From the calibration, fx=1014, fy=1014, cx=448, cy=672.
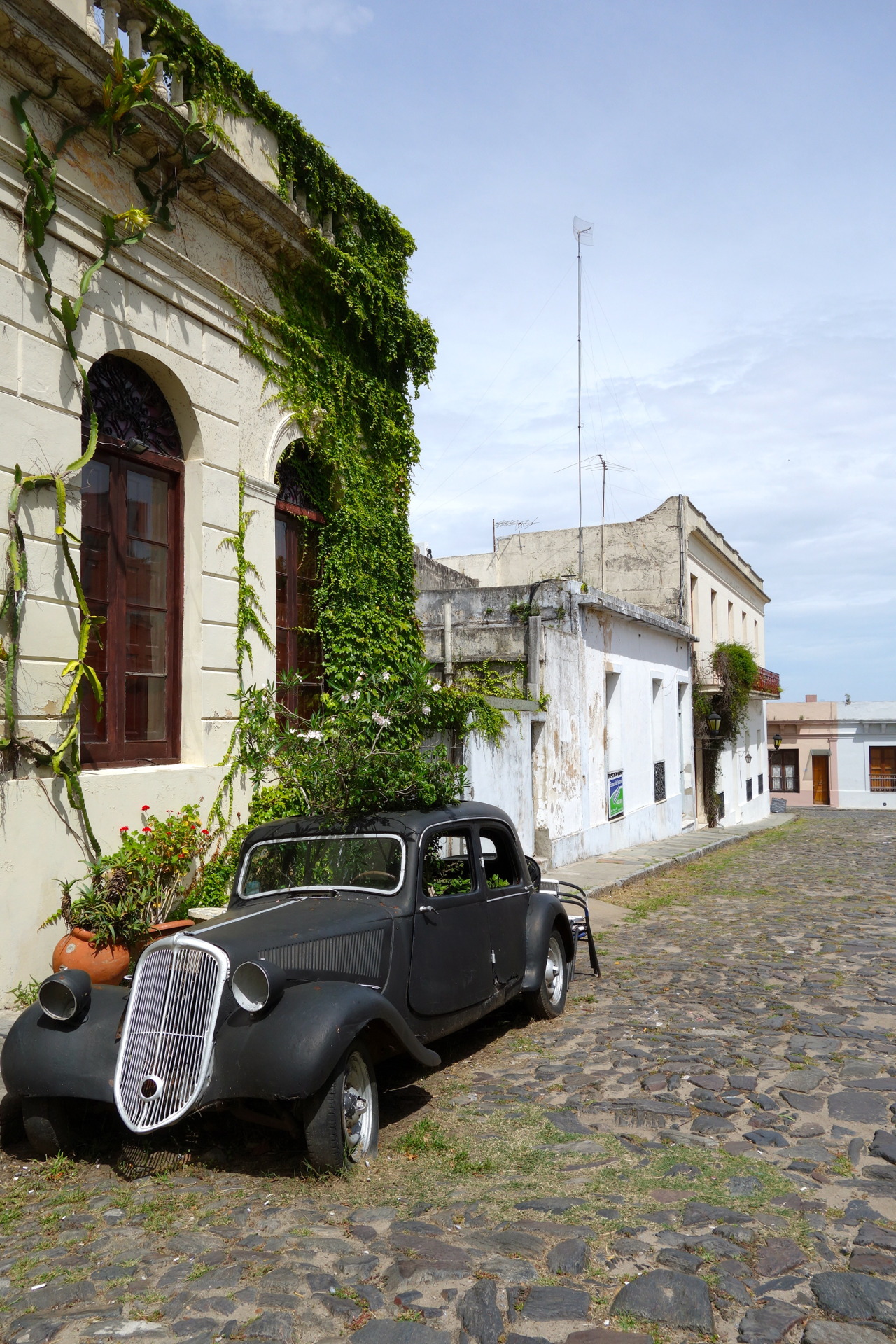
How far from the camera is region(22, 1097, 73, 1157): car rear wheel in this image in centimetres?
442

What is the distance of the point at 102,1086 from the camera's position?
4250 mm

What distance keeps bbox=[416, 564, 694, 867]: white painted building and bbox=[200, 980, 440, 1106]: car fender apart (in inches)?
296

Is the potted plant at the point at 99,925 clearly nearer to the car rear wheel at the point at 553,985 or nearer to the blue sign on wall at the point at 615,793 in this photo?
the car rear wheel at the point at 553,985

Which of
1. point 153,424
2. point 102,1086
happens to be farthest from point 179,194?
point 102,1086

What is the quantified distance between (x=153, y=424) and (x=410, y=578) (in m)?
3.84

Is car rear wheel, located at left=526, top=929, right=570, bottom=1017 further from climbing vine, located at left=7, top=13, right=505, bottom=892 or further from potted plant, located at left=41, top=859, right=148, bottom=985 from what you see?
potted plant, located at left=41, top=859, right=148, bottom=985

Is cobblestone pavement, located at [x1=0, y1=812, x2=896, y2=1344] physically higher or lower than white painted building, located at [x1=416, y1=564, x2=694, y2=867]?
lower

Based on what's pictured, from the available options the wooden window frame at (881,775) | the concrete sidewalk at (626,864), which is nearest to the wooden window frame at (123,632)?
the concrete sidewalk at (626,864)

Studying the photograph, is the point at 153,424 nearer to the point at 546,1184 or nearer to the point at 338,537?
the point at 338,537

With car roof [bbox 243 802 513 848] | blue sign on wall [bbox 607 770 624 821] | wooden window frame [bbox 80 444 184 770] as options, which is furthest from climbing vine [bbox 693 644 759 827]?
car roof [bbox 243 802 513 848]

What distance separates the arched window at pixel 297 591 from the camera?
10047mm

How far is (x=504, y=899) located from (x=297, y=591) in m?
5.02

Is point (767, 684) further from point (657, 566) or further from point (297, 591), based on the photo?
point (297, 591)

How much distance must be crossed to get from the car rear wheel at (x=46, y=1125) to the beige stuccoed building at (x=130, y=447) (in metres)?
2.40
